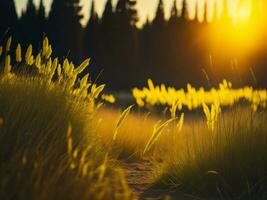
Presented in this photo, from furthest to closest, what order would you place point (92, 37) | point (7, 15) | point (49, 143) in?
point (92, 37)
point (7, 15)
point (49, 143)

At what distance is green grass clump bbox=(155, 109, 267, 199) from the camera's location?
450 cm

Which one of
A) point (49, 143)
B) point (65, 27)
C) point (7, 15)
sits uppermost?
point (7, 15)

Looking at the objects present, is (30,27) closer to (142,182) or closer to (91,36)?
(91,36)

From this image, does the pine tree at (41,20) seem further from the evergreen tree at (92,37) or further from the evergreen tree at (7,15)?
the evergreen tree at (92,37)

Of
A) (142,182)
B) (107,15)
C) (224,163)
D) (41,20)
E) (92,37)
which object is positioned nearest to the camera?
(224,163)

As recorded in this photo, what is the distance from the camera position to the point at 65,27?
39.3 m

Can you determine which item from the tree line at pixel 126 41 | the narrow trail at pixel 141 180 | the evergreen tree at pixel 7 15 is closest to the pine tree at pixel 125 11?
the tree line at pixel 126 41

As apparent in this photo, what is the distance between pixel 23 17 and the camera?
40.4 metres

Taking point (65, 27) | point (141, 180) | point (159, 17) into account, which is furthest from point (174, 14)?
point (141, 180)

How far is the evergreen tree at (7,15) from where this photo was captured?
35688mm

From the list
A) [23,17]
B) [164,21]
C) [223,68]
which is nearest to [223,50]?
[223,68]

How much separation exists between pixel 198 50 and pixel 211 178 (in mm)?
48344

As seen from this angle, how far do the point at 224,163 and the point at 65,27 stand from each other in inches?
1405

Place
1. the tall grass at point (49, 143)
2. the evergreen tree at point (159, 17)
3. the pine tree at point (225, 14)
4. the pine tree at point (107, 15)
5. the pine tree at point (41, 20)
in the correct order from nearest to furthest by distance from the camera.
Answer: the tall grass at point (49, 143) → the pine tree at point (41, 20) → the pine tree at point (107, 15) → the evergreen tree at point (159, 17) → the pine tree at point (225, 14)
